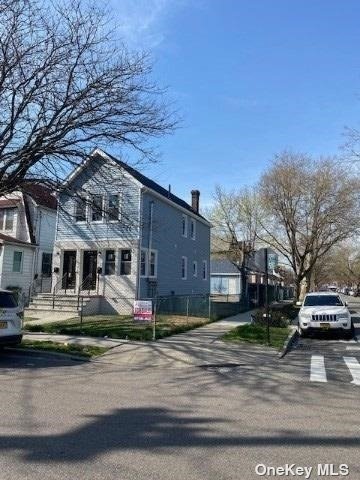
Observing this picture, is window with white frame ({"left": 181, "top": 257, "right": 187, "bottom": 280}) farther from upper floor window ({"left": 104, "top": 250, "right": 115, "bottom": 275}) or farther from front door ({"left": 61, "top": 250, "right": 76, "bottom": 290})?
front door ({"left": 61, "top": 250, "right": 76, "bottom": 290})

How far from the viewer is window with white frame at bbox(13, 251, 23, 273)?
29500mm

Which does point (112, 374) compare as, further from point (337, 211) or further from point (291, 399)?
point (337, 211)

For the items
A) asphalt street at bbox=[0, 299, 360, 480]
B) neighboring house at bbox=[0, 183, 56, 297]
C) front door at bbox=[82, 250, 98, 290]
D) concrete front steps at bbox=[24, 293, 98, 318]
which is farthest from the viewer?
neighboring house at bbox=[0, 183, 56, 297]

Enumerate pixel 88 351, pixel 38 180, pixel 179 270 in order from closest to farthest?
pixel 88 351, pixel 38 180, pixel 179 270

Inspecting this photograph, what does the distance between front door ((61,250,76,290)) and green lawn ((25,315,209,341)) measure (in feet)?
20.3

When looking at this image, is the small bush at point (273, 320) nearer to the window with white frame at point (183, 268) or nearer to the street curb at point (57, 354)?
the window with white frame at point (183, 268)

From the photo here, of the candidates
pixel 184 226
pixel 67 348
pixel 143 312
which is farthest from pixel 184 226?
pixel 67 348

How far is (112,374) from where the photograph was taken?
10.0 meters

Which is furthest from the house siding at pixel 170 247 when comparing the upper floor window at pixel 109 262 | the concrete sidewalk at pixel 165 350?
the concrete sidewalk at pixel 165 350

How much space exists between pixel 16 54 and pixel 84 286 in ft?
50.8

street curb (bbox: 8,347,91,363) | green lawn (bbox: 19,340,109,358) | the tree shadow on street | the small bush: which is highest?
the small bush

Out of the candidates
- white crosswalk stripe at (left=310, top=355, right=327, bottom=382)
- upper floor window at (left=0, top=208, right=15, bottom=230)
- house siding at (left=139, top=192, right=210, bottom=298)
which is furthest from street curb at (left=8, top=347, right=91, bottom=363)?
upper floor window at (left=0, top=208, right=15, bottom=230)

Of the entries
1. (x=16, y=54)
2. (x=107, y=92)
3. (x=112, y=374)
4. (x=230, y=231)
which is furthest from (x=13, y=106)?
(x=230, y=231)

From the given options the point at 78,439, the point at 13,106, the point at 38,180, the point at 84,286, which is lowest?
the point at 78,439
